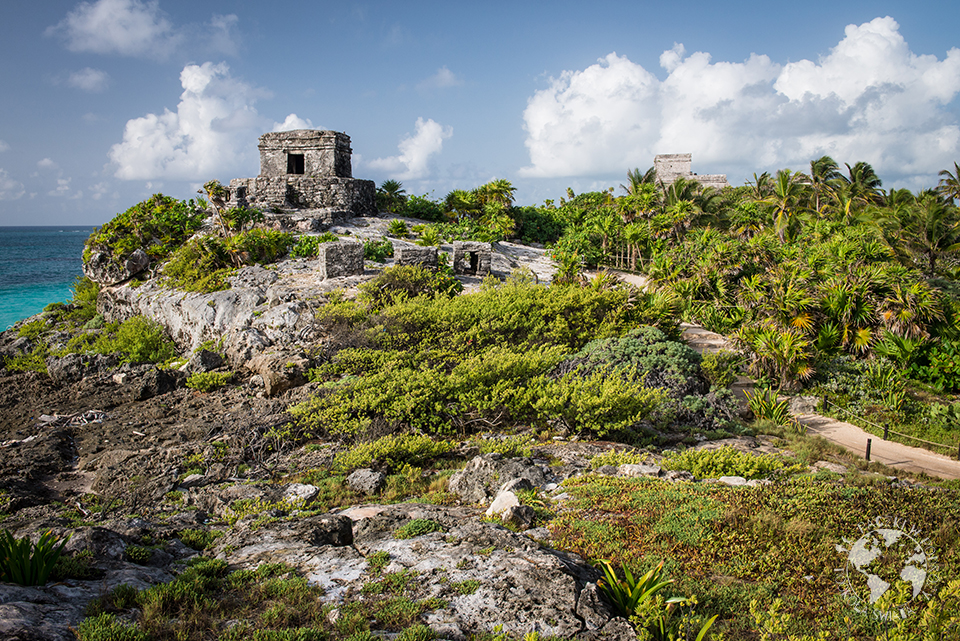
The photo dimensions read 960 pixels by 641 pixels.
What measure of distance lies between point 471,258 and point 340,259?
18.8ft


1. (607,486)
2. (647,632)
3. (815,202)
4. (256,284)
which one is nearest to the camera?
(647,632)

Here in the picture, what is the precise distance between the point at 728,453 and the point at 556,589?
5747 mm

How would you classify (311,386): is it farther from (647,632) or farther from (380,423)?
(647,632)

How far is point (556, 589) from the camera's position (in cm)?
480

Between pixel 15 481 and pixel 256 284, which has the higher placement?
pixel 256 284

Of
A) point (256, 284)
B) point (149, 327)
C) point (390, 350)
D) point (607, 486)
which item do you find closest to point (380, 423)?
point (390, 350)

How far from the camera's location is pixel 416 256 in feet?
62.8

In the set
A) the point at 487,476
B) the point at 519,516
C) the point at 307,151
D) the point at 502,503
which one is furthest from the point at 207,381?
the point at 307,151

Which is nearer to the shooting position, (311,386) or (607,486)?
(607,486)

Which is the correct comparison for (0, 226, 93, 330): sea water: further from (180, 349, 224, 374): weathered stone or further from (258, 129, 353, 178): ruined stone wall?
(180, 349, 224, 374): weathered stone

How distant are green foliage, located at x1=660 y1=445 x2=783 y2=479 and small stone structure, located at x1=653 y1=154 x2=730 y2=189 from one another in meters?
46.7

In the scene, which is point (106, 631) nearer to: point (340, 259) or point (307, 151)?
point (340, 259)

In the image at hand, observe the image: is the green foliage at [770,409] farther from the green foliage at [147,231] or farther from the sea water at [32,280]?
the sea water at [32,280]

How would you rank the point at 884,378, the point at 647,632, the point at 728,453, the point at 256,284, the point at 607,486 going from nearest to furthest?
the point at 647,632 → the point at 607,486 → the point at 728,453 → the point at 884,378 → the point at 256,284
